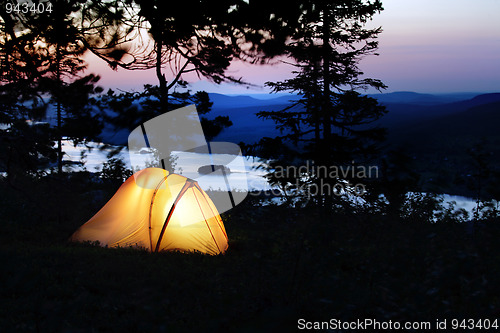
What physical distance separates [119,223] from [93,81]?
474 centimetres

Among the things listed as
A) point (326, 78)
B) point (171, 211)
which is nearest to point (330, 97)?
point (326, 78)

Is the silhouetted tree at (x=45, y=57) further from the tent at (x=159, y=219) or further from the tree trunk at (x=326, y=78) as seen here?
the tree trunk at (x=326, y=78)

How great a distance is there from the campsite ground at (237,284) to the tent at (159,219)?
0.64m

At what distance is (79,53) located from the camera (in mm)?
6230

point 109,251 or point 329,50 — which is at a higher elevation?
point 329,50

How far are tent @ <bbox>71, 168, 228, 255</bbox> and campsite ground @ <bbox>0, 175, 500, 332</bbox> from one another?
639mm

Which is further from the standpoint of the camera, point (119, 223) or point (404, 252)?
point (119, 223)

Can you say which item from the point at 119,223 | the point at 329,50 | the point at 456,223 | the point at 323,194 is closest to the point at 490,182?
the point at 456,223

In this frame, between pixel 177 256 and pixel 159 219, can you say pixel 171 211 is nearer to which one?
pixel 159 219

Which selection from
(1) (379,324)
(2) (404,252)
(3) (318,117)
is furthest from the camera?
(3) (318,117)

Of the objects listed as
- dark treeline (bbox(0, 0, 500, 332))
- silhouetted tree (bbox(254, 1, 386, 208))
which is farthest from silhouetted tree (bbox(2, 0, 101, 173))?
silhouetted tree (bbox(254, 1, 386, 208))

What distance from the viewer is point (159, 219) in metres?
10.1

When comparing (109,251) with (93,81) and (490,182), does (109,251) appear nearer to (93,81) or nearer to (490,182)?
(93,81)

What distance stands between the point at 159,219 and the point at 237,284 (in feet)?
12.9
